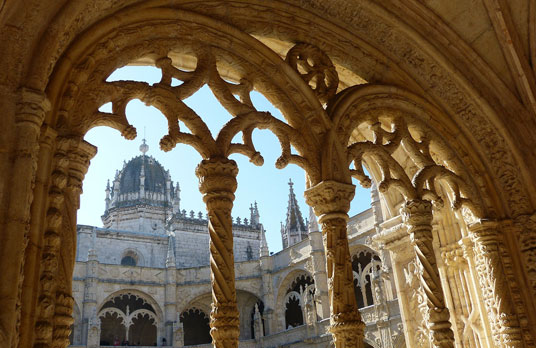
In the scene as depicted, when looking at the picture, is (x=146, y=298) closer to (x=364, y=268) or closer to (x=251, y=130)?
(x=364, y=268)

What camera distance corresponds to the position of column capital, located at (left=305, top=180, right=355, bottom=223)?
4.55 meters

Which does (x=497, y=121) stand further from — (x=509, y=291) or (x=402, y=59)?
(x=509, y=291)

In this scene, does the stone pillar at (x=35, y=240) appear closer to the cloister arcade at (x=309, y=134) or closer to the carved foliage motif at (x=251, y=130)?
the cloister arcade at (x=309, y=134)

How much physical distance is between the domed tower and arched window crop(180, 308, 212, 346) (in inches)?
386

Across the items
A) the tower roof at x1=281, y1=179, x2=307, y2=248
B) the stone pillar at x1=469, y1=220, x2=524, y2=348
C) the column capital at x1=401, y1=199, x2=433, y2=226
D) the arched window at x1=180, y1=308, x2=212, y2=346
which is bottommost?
the stone pillar at x1=469, y1=220, x2=524, y2=348

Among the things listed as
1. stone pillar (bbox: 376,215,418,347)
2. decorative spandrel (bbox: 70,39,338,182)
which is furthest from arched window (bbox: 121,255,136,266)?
decorative spandrel (bbox: 70,39,338,182)

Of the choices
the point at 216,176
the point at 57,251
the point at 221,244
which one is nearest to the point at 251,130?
the point at 216,176

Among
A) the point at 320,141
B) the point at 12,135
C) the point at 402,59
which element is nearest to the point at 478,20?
the point at 402,59

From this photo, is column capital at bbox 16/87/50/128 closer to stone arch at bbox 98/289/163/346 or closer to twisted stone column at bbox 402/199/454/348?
twisted stone column at bbox 402/199/454/348

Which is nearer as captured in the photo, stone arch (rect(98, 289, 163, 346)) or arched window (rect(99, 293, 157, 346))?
stone arch (rect(98, 289, 163, 346))

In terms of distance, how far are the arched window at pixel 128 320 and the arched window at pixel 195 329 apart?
1.66 m

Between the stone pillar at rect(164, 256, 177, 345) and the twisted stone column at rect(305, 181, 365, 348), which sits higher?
the stone pillar at rect(164, 256, 177, 345)

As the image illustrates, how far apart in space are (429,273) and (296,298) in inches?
760

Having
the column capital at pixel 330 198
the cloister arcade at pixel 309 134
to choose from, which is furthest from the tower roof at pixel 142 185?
the column capital at pixel 330 198
